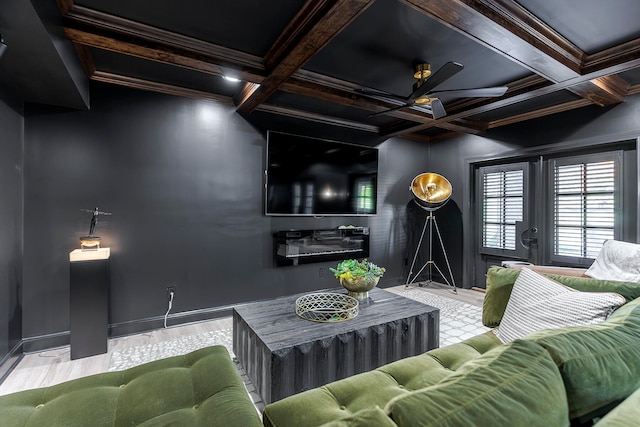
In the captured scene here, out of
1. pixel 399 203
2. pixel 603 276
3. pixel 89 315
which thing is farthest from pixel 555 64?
pixel 89 315

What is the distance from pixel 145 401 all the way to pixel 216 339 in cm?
186

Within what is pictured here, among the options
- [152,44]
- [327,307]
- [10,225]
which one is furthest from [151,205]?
[327,307]

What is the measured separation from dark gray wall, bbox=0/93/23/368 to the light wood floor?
192mm

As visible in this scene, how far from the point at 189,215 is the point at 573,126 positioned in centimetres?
468

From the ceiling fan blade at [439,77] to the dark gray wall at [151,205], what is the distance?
1.88 m

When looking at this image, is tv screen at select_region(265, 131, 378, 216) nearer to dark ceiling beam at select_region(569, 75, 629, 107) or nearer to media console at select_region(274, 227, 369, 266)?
media console at select_region(274, 227, 369, 266)

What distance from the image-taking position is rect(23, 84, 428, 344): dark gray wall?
2.69 metres

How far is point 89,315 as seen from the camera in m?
2.56

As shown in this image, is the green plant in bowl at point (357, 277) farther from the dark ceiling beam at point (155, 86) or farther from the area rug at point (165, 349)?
the dark ceiling beam at point (155, 86)

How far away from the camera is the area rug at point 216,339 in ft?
8.30

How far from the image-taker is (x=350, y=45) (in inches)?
95.1

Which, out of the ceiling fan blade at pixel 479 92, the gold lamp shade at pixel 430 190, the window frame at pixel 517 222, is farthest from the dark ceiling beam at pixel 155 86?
the window frame at pixel 517 222

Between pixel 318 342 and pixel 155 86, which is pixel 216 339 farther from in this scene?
pixel 155 86

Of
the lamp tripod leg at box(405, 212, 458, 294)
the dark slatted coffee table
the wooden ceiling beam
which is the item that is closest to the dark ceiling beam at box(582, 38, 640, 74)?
the wooden ceiling beam
